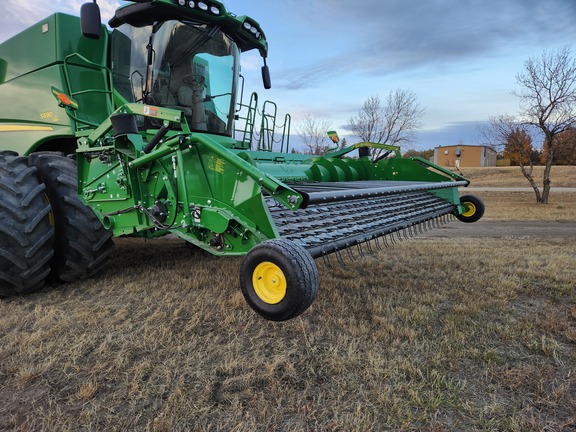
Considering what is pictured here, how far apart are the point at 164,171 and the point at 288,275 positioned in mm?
1339

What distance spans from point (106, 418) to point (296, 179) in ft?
9.04

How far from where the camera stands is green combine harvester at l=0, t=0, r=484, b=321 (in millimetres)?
2242

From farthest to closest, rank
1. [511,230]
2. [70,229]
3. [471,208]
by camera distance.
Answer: [511,230] → [471,208] → [70,229]

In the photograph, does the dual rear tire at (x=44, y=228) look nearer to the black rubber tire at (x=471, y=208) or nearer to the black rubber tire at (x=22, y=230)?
the black rubber tire at (x=22, y=230)

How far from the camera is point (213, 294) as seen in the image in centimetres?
316

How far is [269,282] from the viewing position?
75.0 inches

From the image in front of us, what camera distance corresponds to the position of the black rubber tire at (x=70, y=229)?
3.19 m

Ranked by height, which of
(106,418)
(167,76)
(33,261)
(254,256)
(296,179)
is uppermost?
(167,76)

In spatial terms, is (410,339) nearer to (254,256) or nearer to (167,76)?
(254,256)

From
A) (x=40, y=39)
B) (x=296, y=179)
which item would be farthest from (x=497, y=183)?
(x=40, y=39)

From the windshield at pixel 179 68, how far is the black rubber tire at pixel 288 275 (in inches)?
78.1

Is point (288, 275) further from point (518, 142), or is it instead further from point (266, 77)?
point (518, 142)

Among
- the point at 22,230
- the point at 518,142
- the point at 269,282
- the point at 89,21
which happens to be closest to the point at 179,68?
the point at 89,21

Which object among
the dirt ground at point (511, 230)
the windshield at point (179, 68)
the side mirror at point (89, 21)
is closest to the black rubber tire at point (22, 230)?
the windshield at point (179, 68)
